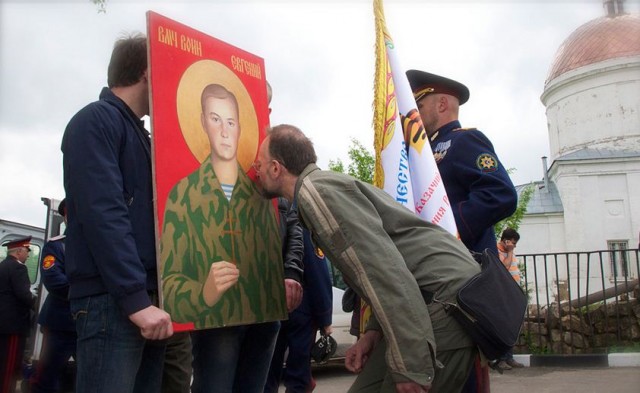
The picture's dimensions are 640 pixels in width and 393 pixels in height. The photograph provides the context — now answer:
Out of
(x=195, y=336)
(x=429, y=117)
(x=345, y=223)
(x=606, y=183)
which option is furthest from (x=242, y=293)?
(x=606, y=183)

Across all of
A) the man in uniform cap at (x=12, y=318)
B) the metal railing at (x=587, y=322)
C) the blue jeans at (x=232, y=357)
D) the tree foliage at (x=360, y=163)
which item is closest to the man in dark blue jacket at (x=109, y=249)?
the blue jeans at (x=232, y=357)

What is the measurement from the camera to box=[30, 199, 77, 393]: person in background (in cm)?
559

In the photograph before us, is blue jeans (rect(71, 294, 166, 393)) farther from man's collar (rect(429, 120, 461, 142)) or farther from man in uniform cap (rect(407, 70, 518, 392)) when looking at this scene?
man's collar (rect(429, 120, 461, 142))

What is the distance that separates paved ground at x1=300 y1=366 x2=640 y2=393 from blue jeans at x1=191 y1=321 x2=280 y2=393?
4070 millimetres

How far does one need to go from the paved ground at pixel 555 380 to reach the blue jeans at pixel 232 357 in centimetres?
407

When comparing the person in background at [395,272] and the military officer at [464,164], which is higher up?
the military officer at [464,164]

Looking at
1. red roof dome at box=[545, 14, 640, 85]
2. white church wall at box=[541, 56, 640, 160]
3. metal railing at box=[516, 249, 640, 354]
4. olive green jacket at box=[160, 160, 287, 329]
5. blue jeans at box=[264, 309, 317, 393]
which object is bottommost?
metal railing at box=[516, 249, 640, 354]

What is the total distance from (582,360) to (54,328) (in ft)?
22.4

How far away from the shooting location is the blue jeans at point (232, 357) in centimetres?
275

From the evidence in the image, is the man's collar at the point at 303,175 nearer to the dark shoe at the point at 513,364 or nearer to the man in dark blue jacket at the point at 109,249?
the man in dark blue jacket at the point at 109,249

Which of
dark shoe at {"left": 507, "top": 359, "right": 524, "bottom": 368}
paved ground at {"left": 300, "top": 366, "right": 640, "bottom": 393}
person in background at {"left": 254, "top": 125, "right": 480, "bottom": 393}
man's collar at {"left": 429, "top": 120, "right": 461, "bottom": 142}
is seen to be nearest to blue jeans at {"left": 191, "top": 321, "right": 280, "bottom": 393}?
person in background at {"left": 254, "top": 125, "right": 480, "bottom": 393}

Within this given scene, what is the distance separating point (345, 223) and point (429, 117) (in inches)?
54.9

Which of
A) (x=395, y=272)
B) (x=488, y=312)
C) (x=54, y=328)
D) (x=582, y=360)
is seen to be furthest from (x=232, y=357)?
(x=582, y=360)

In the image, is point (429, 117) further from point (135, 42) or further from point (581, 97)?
point (581, 97)
